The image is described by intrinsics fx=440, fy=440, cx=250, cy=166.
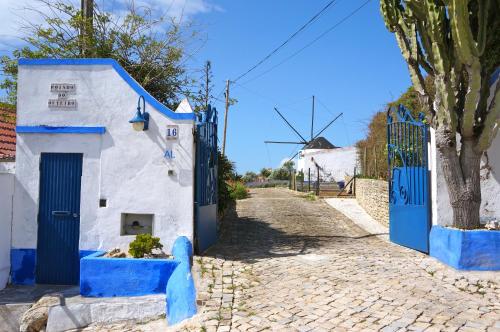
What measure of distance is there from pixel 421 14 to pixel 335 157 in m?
28.0

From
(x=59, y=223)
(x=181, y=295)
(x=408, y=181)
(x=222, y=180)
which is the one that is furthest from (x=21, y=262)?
(x=408, y=181)

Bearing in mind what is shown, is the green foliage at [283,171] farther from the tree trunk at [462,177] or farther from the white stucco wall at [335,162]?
Result: the tree trunk at [462,177]

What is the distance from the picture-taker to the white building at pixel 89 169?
826 cm

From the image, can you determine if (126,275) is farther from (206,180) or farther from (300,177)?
(300,177)

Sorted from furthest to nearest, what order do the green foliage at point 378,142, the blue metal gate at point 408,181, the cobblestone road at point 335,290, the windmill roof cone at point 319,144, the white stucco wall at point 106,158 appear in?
the windmill roof cone at point 319,144
the green foliage at point 378,142
the blue metal gate at point 408,181
the white stucco wall at point 106,158
the cobblestone road at point 335,290

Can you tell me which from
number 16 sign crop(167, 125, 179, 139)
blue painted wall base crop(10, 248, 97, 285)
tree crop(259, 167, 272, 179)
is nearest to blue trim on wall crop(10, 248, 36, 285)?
blue painted wall base crop(10, 248, 97, 285)

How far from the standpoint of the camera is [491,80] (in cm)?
865

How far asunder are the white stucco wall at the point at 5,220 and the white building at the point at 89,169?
0.33 ft

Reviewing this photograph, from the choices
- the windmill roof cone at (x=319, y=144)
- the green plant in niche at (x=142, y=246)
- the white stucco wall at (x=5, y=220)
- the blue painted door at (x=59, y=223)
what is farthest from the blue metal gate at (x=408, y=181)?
the windmill roof cone at (x=319, y=144)

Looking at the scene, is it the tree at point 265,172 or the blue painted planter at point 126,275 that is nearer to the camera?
the blue painted planter at point 126,275

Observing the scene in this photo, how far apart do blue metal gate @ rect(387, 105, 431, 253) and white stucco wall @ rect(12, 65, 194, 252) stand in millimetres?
4574

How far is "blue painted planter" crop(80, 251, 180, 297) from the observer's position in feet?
22.7

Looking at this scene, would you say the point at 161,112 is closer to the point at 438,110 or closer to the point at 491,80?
the point at 438,110

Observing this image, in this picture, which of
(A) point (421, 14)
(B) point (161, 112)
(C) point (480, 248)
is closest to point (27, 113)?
(B) point (161, 112)
